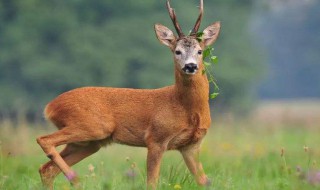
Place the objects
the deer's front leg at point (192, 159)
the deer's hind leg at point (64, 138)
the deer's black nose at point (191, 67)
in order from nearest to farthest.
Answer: the deer's black nose at point (191, 67) → the deer's front leg at point (192, 159) → the deer's hind leg at point (64, 138)

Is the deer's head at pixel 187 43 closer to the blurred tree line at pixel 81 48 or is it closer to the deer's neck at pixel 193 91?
the deer's neck at pixel 193 91

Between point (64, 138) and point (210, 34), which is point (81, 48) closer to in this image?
point (210, 34)

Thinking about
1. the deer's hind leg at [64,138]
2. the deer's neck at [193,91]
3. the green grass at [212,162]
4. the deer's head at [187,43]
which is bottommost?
the green grass at [212,162]

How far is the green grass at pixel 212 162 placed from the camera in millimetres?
7629

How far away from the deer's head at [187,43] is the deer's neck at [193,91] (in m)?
0.16

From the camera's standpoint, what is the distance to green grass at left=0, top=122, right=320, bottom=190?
25.0ft

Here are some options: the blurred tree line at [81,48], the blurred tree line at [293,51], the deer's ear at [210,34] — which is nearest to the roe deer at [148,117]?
the deer's ear at [210,34]

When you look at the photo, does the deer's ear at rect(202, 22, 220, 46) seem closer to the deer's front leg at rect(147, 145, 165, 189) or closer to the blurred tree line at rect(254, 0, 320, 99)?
the deer's front leg at rect(147, 145, 165, 189)

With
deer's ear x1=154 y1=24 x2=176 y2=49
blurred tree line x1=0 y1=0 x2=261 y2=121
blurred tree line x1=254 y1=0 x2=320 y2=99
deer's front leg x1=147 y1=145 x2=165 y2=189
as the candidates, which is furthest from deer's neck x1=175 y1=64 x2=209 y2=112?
blurred tree line x1=254 y1=0 x2=320 y2=99

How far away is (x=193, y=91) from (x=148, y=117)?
481 mm

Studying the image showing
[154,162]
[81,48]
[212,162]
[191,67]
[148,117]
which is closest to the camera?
[191,67]

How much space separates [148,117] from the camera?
28.0 feet

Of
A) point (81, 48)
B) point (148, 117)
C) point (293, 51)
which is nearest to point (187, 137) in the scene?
point (148, 117)

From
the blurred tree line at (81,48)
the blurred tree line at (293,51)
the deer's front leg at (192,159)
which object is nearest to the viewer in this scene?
the deer's front leg at (192,159)
